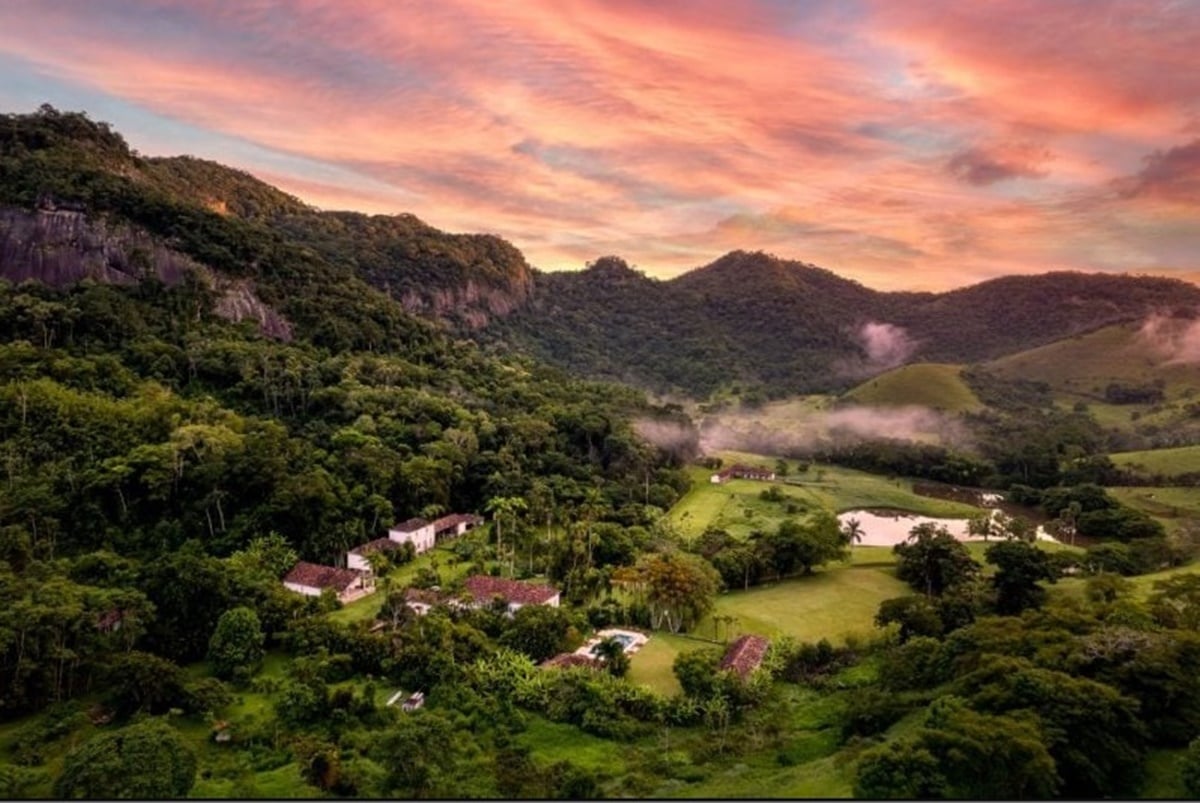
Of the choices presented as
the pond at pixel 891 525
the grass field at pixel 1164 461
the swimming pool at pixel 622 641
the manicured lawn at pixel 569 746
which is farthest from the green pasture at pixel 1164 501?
the manicured lawn at pixel 569 746

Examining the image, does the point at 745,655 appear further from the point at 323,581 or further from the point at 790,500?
the point at 790,500


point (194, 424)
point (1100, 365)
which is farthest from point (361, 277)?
point (1100, 365)

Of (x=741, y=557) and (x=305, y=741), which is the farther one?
(x=741, y=557)

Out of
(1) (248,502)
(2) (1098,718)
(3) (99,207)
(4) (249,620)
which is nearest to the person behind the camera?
(2) (1098,718)

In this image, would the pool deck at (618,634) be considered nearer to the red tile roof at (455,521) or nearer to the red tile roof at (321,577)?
the red tile roof at (321,577)

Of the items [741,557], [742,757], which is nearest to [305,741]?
[742,757]

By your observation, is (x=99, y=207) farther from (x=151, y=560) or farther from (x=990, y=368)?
(x=990, y=368)
